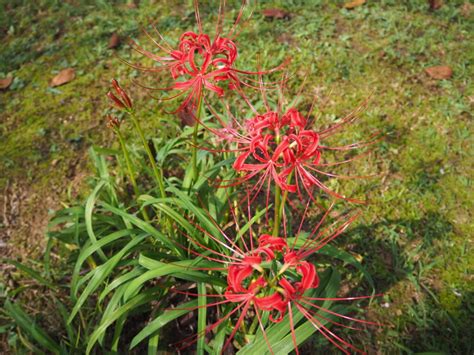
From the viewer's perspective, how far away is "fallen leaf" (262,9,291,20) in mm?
3877

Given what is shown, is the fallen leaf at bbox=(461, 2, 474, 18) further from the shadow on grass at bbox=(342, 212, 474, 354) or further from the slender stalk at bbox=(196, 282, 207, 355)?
the slender stalk at bbox=(196, 282, 207, 355)

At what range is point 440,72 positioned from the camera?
3.37 meters

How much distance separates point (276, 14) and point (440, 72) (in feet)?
4.84

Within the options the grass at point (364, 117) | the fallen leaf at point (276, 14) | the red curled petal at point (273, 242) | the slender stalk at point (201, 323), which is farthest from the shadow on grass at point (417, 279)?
the fallen leaf at point (276, 14)

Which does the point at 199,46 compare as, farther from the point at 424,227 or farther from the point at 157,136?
the point at 424,227

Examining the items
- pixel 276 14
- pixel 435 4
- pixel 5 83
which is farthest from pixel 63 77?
pixel 435 4

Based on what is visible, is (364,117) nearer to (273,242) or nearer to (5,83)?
(273,242)

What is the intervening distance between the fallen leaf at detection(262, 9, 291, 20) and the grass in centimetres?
6

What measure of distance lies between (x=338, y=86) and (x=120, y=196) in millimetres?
1844

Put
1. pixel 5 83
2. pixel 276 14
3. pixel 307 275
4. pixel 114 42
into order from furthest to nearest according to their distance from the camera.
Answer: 1. pixel 276 14
2. pixel 114 42
3. pixel 5 83
4. pixel 307 275

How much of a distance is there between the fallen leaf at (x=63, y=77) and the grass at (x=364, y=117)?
57 mm

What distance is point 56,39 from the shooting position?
390 centimetres

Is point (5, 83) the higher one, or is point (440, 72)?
point (5, 83)

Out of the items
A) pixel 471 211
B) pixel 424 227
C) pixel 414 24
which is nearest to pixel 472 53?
pixel 414 24
